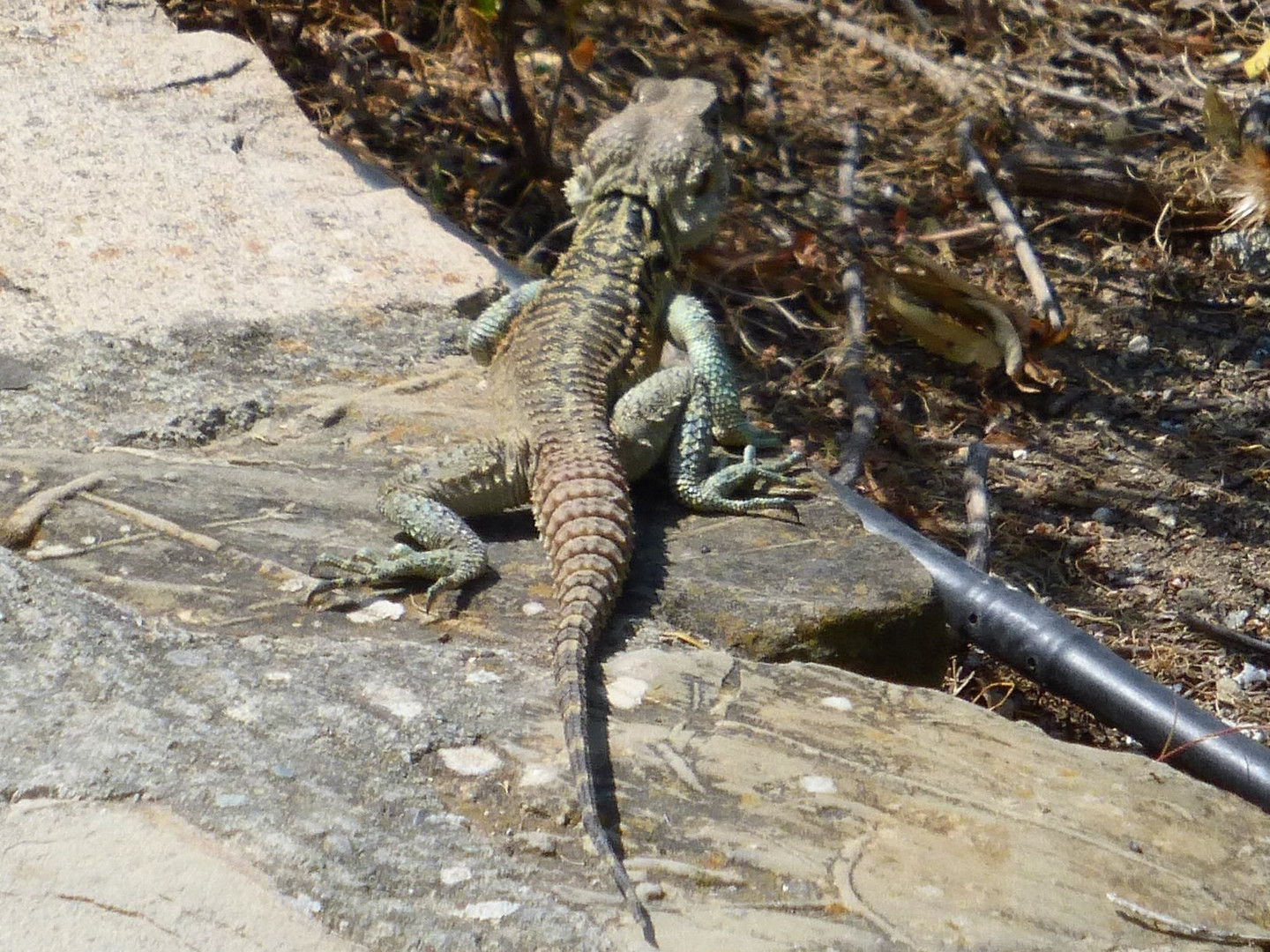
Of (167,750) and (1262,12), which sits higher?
(1262,12)

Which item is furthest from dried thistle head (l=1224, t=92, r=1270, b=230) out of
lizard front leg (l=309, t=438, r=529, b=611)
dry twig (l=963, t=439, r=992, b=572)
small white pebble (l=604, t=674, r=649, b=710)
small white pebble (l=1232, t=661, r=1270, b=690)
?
small white pebble (l=604, t=674, r=649, b=710)

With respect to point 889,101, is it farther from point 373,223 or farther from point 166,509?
point 166,509

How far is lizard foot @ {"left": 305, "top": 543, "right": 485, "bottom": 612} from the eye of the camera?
10.4ft

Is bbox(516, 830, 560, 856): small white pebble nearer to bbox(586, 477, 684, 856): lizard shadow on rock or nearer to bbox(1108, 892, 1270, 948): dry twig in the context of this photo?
bbox(586, 477, 684, 856): lizard shadow on rock

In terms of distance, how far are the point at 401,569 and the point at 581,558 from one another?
44cm

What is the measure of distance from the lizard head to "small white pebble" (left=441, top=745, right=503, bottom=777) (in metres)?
2.48

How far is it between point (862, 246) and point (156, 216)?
3248 mm

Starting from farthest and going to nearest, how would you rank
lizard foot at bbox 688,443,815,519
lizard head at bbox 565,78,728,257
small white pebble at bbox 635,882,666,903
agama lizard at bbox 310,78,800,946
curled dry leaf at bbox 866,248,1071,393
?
curled dry leaf at bbox 866,248,1071,393
lizard head at bbox 565,78,728,257
lizard foot at bbox 688,443,815,519
agama lizard at bbox 310,78,800,946
small white pebble at bbox 635,882,666,903

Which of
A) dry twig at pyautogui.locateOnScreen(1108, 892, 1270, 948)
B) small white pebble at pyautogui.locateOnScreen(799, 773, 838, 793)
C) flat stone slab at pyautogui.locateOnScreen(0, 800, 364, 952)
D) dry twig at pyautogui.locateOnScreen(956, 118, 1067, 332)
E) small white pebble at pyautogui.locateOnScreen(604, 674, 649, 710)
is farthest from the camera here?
dry twig at pyautogui.locateOnScreen(956, 118, 1067, 332)

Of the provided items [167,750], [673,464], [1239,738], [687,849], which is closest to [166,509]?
[167,750]

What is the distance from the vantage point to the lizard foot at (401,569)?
3168 millimetres

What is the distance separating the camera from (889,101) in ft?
25.4

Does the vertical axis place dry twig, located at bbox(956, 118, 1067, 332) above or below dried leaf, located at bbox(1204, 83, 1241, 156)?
below

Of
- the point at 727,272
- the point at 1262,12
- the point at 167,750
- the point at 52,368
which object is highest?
the point at 1262,12
